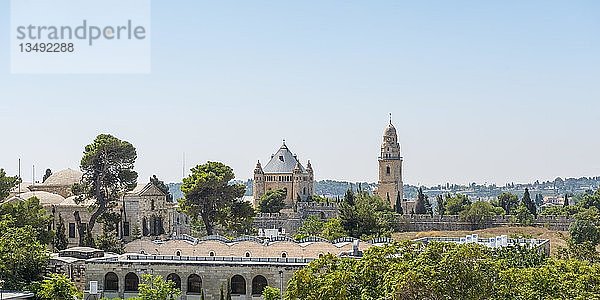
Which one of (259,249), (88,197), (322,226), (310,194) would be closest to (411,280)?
(259,249)

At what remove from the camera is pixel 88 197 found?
2328 inches

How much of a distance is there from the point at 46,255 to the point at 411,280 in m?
21.1

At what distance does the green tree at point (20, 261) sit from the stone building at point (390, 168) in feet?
196

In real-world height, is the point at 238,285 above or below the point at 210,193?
below

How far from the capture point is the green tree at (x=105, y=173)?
58.4 m

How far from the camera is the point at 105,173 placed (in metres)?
58.7

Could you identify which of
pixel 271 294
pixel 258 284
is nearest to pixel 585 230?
pixel 258 284

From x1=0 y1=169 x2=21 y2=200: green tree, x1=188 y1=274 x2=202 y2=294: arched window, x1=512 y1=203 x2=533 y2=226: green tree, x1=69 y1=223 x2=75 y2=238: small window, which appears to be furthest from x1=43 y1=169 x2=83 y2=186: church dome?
x1=512 y1=203 x2=533 y2=226: green tree

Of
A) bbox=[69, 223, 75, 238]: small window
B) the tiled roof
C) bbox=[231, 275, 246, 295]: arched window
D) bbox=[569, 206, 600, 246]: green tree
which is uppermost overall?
the tiled roof

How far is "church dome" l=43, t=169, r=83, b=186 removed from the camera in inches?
2739

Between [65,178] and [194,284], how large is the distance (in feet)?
103

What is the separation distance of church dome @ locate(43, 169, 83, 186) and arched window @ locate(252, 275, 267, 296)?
31.7 meters

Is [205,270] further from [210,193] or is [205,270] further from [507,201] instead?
[507,201]

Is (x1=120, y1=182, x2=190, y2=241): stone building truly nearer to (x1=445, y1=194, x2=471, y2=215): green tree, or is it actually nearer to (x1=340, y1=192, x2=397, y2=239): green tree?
(x1=340, y1=192, x2=397, y2=239): green tree
